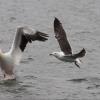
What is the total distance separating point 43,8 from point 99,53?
7.12m

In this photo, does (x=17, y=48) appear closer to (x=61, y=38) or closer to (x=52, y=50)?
(x=61, y=38)

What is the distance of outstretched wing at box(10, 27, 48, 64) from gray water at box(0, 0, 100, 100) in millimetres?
805

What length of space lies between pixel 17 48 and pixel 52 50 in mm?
3560

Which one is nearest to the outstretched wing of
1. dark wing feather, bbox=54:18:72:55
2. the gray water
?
dark wing feather, bbox=54:18:72:55

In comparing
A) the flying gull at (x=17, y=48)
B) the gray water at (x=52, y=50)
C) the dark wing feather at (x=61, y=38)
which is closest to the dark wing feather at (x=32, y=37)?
the flying gull at (x=17, y=48)

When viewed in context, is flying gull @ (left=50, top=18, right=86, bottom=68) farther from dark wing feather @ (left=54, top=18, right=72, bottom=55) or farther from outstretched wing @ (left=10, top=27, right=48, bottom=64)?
outstretched wing @ (left=10, top=27, right=48, bottom=64)

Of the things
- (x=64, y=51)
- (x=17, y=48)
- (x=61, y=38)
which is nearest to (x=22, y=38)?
(x=17, y=48)

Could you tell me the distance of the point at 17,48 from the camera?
53.6 ft

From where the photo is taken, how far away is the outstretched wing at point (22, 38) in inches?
624

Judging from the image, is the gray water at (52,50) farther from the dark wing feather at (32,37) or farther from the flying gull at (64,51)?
the dark wing feather at (32,37)

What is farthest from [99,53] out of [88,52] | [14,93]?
[14,93]

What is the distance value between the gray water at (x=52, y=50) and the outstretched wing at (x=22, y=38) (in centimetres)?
81

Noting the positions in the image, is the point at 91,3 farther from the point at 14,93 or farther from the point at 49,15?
the point at 14,93

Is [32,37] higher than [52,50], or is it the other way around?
[32,37]
